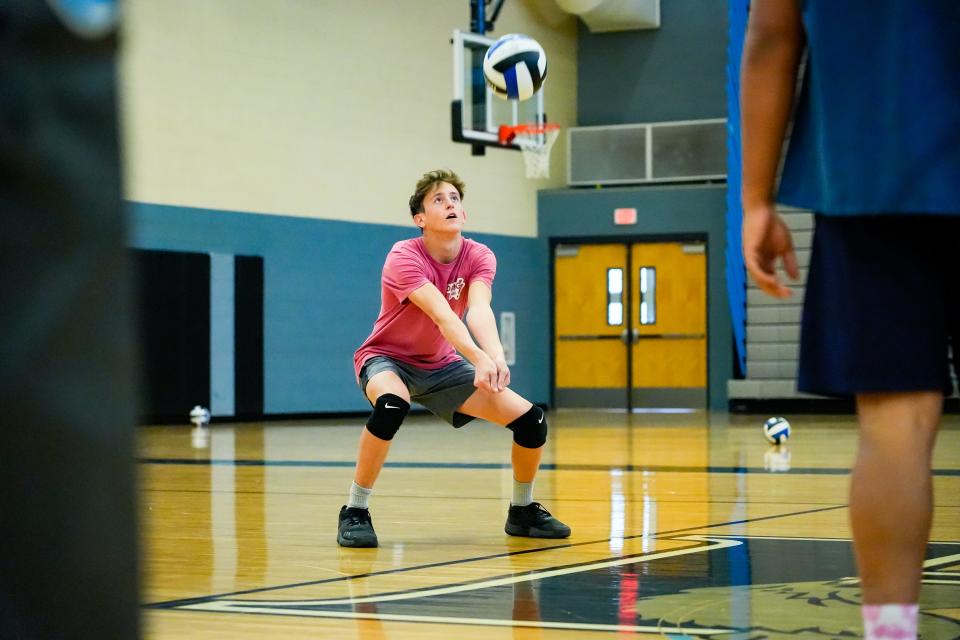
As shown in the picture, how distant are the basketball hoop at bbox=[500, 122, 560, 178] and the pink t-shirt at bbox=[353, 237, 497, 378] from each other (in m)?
8.76

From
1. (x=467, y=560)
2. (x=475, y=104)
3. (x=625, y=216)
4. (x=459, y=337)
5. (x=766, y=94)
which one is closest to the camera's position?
(x=766, y=94)

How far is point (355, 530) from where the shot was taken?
4.58 m

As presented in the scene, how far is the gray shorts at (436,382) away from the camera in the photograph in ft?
15.7

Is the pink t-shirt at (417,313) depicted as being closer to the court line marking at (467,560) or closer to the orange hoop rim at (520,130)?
the court line marking at (467,560)

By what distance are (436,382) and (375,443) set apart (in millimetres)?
328

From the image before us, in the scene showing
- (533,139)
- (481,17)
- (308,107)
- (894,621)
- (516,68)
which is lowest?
(894,621)

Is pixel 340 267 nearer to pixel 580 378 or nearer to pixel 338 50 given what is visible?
pixel 338 50

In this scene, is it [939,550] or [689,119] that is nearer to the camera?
[939,550]

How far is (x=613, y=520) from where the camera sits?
207 inches

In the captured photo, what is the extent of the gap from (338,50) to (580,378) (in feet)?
19.5

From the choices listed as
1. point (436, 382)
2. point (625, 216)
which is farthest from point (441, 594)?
point (625, 216)

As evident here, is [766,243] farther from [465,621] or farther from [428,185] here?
[428,185]

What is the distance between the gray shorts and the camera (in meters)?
4.78

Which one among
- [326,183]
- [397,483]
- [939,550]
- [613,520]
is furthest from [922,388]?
[326,183]
